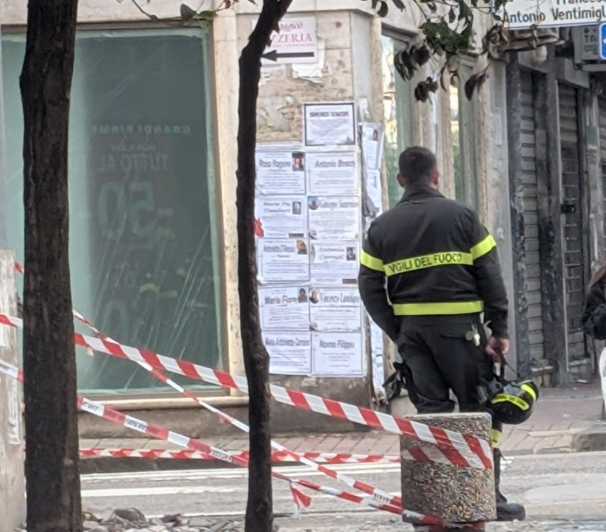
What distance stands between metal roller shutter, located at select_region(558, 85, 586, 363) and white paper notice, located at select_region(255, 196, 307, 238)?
6249mm

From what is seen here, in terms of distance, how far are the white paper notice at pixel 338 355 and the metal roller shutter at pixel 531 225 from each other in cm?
498

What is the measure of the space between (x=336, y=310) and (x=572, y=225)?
22.0 feet

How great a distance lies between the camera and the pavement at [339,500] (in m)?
7.91

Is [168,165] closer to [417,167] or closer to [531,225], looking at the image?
[417,167]

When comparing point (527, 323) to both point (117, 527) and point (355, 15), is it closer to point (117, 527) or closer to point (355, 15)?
point (355, 15)

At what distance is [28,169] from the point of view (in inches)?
221

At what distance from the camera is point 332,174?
12.3 m

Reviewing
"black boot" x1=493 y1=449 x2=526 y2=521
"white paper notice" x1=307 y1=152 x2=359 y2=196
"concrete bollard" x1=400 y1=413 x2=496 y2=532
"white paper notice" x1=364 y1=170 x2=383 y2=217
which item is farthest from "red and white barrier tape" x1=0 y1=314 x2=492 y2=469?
"white paper notice" x1=364 y1=170 x2=383 y2=217

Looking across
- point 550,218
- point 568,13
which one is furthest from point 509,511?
point 550,218

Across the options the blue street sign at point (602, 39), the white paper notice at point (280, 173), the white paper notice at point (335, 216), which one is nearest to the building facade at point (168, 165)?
the white paper notice at point (280, 173)

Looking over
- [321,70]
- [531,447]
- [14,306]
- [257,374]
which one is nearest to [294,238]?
[321,70]

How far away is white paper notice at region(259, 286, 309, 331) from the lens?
487 inches

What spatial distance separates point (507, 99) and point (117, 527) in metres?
9.81

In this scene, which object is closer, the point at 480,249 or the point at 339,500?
the point at 480,249
